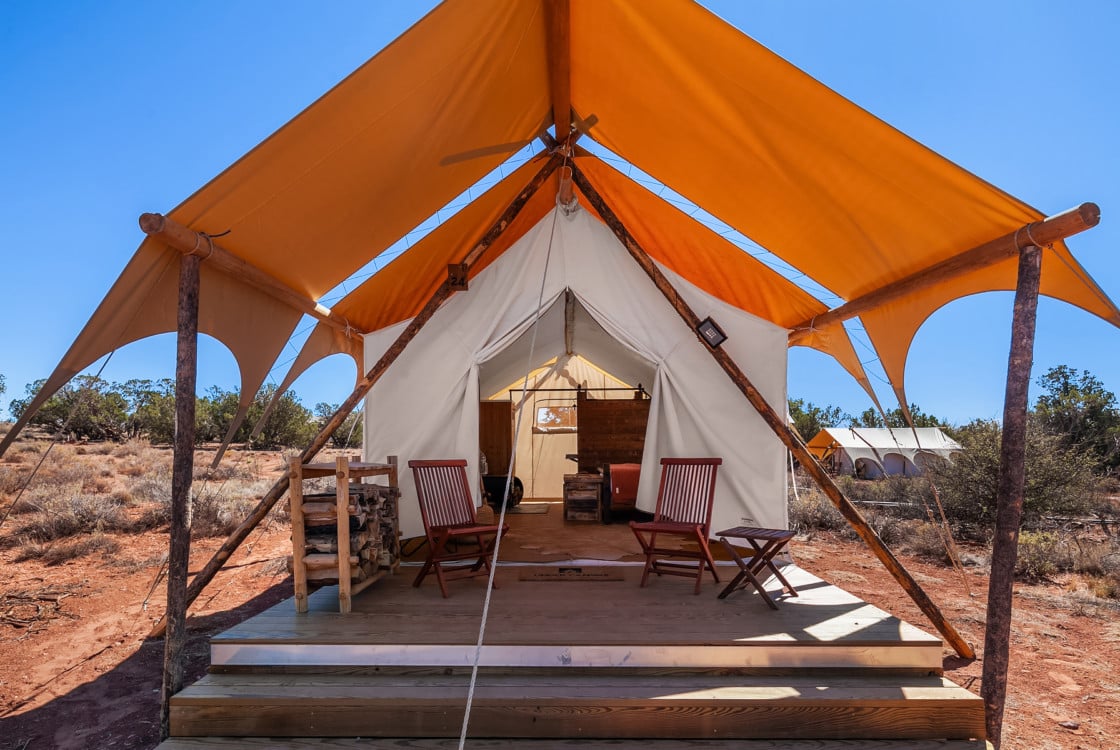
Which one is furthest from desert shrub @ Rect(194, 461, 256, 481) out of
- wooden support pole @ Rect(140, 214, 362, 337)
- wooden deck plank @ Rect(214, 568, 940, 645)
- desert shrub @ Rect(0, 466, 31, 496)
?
wooden deck plank @ Rect(214, 568, 940, 645)

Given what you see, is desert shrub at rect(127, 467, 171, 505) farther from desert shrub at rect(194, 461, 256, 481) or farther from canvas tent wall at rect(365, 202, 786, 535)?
canvas tent wall at rect(365, 202, 786, 535)

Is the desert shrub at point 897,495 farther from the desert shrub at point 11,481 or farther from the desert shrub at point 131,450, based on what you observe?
the desert shrub at point 131,450

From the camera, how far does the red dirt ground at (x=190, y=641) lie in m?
3.12

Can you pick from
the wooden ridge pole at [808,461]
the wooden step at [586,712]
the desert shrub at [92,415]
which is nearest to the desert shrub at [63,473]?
the desert shrub at [92,415]

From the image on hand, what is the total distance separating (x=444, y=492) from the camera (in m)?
4.57

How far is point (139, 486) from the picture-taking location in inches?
376

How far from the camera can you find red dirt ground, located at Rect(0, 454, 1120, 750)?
10.2 ft

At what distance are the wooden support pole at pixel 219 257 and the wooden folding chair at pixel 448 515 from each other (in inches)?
54.7

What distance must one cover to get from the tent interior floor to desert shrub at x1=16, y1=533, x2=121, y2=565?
4520 mm

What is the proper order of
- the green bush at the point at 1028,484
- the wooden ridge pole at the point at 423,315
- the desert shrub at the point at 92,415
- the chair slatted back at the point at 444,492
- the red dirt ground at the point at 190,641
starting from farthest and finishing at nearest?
1. the desert shrub at the point at 92,415
2. the green bush at the point at 1028,484
3. the chair slatted back at the point at 444,492
4. the wooden ridge pole at the point at 423,315
5. the red dirt ground at the point at 190,641

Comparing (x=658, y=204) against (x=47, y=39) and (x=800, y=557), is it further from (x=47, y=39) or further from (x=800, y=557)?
(x=47, y=39)

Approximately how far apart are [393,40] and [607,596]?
3.19 m

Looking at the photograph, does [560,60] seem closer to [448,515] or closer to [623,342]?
[623,342]

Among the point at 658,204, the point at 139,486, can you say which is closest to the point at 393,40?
the point at 658,204
